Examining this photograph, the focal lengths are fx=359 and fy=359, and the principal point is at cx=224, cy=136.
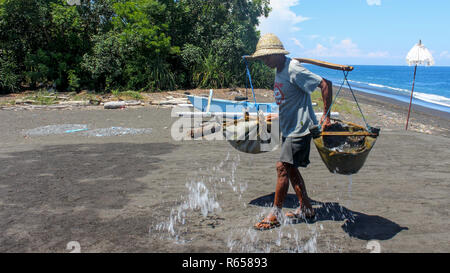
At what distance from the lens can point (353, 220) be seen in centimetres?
393

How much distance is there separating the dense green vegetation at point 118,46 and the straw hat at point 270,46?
42.7 feet

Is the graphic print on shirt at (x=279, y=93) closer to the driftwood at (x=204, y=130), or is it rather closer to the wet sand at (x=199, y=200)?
the wet sand at (x=199, y=200)

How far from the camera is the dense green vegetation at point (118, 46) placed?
1614 cm

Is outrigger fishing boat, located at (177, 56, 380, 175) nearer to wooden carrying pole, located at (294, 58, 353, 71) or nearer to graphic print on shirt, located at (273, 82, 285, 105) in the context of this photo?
wooden carrying pole, located at (294, 58, 353, 71)

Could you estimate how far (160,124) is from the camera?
424 inches

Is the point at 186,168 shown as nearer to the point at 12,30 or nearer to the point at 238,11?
the point at 12,30

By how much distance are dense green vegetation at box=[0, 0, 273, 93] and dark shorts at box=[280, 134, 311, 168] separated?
1352 centimetres

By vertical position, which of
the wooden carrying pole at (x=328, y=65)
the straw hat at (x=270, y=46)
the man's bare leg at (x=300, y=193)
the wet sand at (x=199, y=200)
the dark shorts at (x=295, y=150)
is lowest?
the wet sand at (x=199, y=200)

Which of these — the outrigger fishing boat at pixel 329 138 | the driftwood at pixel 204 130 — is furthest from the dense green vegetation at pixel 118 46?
the outrigger fishing boat at pixel 329 138

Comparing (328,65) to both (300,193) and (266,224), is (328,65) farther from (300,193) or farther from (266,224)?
(266,224)

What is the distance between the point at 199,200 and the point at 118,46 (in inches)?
529

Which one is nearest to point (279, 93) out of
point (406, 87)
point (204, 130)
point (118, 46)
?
point (204, 130)

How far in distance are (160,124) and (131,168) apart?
477cm

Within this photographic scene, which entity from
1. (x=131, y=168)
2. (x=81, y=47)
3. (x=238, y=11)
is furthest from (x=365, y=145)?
(x=238, y=11)
